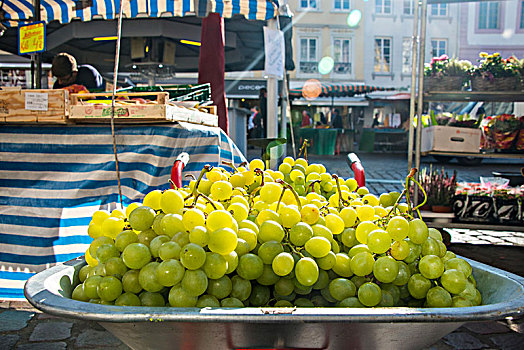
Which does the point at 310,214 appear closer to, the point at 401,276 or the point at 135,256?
the point at 401,276

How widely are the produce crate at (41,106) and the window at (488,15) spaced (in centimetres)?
2688

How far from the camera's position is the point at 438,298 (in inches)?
39.0

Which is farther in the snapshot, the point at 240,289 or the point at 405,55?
the point at 405,55

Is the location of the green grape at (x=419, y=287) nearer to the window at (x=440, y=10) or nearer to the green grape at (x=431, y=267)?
the green grape at (x=431, y=267)

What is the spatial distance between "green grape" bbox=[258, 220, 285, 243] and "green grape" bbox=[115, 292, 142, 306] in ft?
1.04

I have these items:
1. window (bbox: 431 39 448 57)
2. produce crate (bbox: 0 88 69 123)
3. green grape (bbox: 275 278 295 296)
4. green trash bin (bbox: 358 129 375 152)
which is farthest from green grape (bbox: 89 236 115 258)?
window (bbox: 431 39 448 57)

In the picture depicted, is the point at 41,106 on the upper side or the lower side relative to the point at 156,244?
upper

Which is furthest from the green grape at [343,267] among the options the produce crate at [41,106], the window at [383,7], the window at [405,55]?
the window at [383,7]

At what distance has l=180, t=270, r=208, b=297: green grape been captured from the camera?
92 centimetres

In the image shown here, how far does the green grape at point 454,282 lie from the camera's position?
101 cm

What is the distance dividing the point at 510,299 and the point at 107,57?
27.1 ft

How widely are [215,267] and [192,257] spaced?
0.18ft

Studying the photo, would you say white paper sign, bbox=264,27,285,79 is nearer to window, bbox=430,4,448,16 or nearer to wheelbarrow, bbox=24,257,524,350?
wheelbarrow, bbox=24,257,524,350

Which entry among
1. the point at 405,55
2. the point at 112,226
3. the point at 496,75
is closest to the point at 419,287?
the point at 112,226
